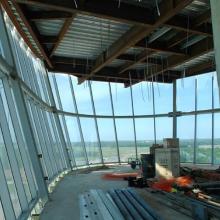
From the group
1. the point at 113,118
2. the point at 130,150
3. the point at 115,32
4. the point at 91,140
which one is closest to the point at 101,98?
the point at 113,118

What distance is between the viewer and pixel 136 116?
19031 mm

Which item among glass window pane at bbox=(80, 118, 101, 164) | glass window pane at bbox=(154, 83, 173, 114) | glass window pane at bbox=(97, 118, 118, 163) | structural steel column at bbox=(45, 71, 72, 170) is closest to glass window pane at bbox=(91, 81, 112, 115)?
glass window pane at bbox=(97, 118, 118, 163)

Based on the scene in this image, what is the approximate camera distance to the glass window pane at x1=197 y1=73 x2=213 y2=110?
1667 centimetres

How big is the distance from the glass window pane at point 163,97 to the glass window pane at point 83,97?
4041 millimetres

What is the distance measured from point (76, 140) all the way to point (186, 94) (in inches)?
264

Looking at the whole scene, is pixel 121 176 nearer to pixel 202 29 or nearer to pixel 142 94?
pixel 202 29

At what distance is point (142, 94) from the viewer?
742 inches

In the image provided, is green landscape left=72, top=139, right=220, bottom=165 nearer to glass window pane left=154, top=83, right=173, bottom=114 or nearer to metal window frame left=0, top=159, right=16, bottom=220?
glass window pane left=154, top=83, right=173, bottom=114

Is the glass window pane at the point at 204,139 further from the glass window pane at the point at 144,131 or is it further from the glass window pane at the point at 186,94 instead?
the glass window pane at the point at 144,131

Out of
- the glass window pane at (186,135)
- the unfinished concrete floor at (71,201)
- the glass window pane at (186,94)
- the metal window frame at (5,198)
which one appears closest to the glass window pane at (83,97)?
the glass window pane at (186,94)

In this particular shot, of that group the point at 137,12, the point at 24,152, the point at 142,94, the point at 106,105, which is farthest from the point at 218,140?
the point at 24,152

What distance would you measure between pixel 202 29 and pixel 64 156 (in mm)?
9027

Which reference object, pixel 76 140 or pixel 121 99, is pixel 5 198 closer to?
pixel 76 140

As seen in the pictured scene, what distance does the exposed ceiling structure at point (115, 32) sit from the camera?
7648 mm
